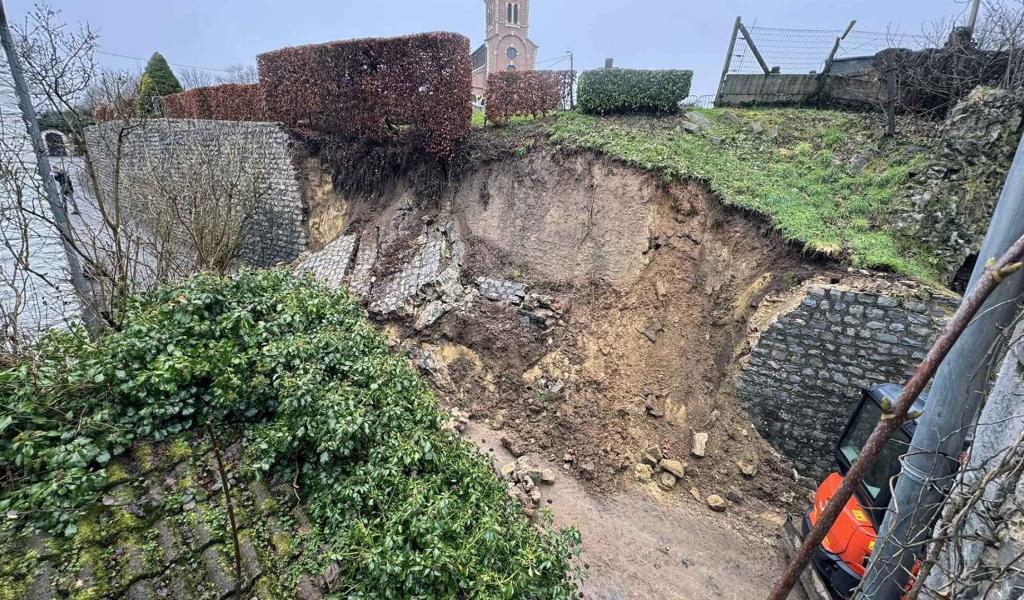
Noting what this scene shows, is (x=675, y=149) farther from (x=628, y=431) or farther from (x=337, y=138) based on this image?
(x=337, y=138)

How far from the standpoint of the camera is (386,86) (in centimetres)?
1033

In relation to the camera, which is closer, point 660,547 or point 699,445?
point 660,547

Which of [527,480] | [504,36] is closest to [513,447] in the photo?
[527,480]

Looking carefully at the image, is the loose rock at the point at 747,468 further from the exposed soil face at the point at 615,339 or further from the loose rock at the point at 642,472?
the loose rock at the point at 642,472

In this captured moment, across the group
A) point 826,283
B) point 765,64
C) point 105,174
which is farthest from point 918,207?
point 105,174

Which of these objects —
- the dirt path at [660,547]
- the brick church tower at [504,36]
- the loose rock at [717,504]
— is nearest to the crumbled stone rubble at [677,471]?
the loose rock at [717,504]

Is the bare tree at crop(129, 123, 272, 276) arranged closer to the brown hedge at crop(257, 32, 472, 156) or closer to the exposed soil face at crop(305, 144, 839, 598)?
the brown hedge at crop(257, 32, 472, 156)

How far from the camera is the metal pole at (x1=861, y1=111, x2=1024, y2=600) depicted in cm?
180

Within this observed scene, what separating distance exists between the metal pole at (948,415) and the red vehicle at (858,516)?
178cm

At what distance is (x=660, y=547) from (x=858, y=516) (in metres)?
2.53

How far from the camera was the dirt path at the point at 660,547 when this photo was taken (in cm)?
524

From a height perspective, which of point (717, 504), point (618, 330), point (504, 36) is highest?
point (504, 36)

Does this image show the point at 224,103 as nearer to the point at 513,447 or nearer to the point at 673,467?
the point at 513,447

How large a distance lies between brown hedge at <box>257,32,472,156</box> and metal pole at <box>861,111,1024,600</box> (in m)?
9.67
